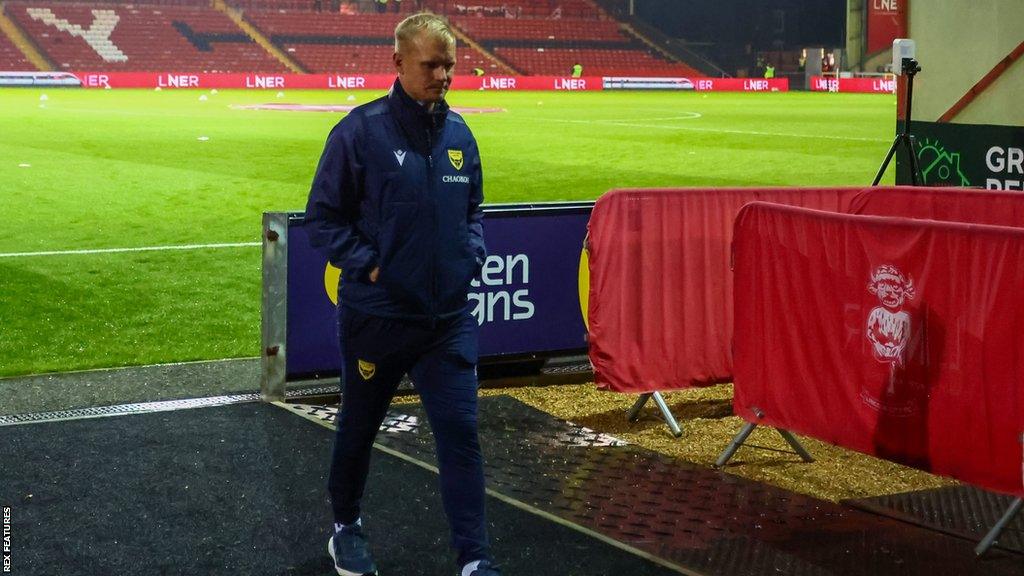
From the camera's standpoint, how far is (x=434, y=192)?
4387 millimetres

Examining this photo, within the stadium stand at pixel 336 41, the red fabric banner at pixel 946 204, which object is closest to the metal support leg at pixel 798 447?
the red fabric banner at pixel 946 204

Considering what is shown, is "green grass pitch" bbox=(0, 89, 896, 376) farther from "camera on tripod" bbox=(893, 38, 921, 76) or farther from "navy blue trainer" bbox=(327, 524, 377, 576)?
"camera on tripod" bbox=(893, 38, 921, 76)

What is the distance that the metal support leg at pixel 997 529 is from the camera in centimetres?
516

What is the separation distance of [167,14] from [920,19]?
56037 millimetres

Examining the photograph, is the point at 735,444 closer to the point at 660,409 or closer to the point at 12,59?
the point at 660,409

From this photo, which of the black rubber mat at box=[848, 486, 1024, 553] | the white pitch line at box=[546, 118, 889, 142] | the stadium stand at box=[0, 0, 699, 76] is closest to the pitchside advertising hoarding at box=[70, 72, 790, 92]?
the stadium stand at box=[0, 0, 699, 76]

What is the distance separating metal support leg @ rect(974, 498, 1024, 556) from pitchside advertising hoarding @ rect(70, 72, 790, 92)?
159 ft

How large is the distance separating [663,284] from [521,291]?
Result: 995mm

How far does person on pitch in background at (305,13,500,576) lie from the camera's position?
4.37m

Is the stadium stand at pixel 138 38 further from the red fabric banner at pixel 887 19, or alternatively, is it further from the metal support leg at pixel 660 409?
the metal support leg at pixel 660 409

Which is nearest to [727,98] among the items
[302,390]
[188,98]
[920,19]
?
[188,98]

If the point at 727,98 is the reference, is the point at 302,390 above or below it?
below

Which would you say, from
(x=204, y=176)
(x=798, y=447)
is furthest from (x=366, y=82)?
(x=798, y=447)

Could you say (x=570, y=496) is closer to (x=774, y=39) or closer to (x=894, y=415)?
(x=894, y=415)
